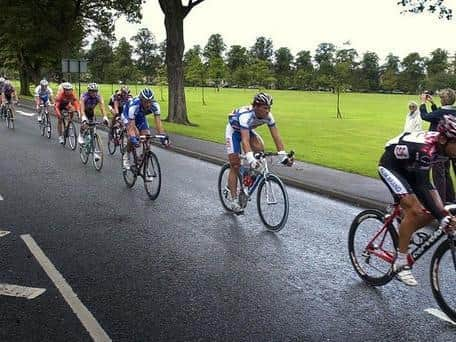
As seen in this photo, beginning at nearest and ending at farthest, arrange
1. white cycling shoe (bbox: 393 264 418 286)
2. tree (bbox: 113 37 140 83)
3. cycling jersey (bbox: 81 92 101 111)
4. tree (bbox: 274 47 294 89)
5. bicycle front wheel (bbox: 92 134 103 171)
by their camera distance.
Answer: white cycling shoe (bbox: 393 264 418 286)
bicycle front wheel (bbox: 92 134 103 171)
cycling jersey (bbox: 81 92 101 111)
tree (bbox: 113 37 140 83)
tree (bbox: 274 47 294 89)

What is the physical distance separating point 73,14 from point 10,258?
42.1 metres

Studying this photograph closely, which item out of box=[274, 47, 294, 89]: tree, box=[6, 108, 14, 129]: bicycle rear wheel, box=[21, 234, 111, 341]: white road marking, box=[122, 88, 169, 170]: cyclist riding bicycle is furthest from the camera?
box=[274, 47, 294, 89]: tree

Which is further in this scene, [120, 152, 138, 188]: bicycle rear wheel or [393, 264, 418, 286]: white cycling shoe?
[120, 152, 138, 188]: bicycle rear wheel

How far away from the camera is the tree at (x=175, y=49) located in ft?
79.8

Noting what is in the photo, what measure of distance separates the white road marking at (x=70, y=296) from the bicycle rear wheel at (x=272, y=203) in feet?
10.4

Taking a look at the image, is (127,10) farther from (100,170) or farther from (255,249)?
(255,249)

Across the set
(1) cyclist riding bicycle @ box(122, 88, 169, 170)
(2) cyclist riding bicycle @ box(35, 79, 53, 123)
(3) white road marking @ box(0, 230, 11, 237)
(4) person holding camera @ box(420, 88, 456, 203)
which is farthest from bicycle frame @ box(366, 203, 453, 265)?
(2) cyclist riding bicycle @ box(35, 79, 53, 123)

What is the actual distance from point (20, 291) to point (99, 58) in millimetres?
109061

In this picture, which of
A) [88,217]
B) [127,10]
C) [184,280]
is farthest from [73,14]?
[184,280]

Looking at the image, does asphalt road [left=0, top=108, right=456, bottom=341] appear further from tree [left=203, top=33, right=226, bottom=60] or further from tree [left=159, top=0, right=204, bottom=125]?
tree [left=203, top=33, right=226, bottom=60]

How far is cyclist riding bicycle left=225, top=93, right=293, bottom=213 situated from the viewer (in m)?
7.59

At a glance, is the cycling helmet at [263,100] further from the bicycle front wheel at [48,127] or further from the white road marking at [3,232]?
the bicycle front wheel at [48,127]

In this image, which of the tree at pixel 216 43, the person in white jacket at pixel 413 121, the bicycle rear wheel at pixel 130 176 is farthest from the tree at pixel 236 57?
the bicycle rear wheel at pixel 130 176

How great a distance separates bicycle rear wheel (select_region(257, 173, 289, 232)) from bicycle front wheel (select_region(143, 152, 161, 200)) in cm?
246
